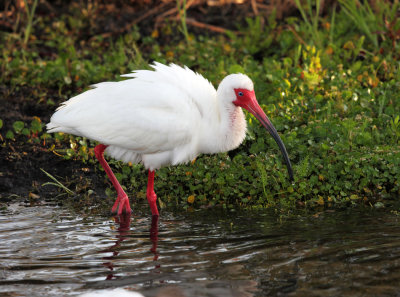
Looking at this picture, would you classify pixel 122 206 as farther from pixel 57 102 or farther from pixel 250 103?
pixel 57 102

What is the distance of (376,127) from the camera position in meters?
6.36

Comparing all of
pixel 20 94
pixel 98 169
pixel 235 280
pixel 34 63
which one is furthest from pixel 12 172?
pixel 235 280

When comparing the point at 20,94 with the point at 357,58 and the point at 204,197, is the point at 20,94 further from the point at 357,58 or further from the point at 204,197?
the point at 357,58

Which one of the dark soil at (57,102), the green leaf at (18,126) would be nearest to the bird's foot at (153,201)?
the dark soil at (57,102)

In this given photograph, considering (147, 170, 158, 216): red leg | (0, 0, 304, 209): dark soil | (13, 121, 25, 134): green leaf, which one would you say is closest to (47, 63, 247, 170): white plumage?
(147, 170, 158, 216): red leg

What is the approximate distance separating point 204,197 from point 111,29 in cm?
460

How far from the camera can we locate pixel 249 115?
6363 millimetres

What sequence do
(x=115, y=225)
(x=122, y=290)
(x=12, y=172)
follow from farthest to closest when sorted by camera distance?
(x=12, y=172), (x=115, y=225), (x=122, y=290)

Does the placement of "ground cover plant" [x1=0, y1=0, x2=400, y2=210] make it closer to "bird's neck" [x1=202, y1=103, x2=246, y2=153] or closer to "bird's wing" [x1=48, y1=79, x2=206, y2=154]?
"bird's neck" [x1=202, y1=103, x2=246, y2=153]

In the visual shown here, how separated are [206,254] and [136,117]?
4.78 ft

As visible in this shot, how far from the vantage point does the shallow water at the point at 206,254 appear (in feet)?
12.2

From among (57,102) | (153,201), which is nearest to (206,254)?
(153,201)

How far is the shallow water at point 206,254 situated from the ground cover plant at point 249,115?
0.45 m

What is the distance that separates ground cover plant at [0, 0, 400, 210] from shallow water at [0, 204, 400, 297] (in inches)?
17.7
